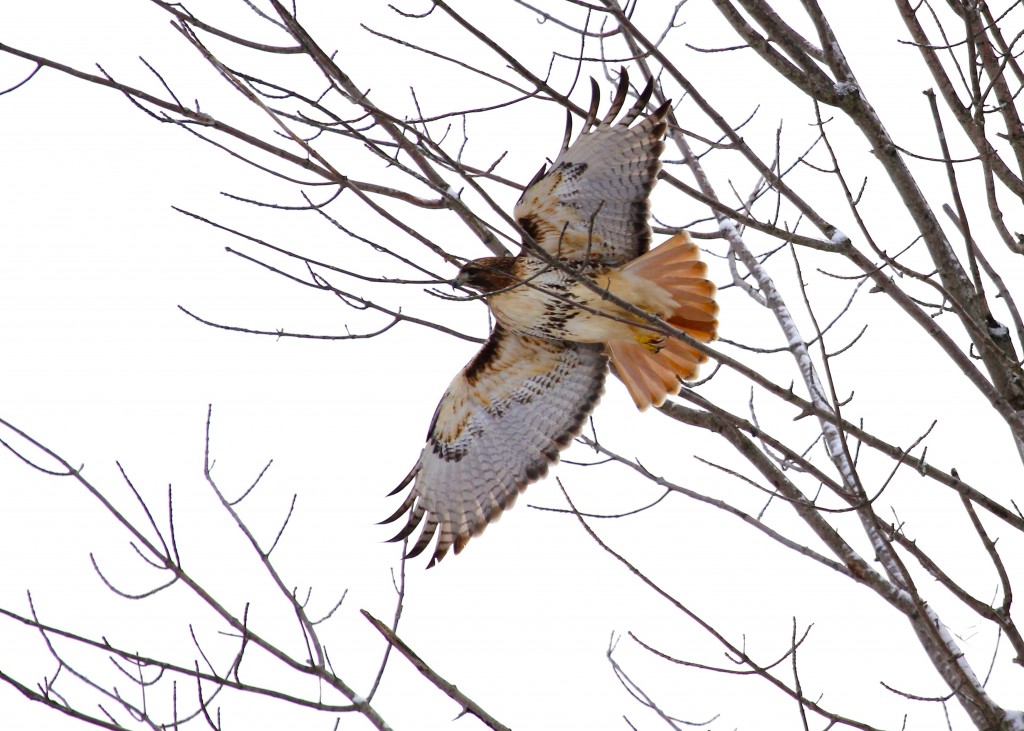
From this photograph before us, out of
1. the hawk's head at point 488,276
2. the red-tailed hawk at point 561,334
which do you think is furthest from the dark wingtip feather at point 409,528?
the hawk's head at point 488,276

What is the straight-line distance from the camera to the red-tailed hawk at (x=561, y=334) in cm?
501

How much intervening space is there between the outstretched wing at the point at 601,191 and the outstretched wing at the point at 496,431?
2.52 feet

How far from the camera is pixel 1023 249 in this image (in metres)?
3.71

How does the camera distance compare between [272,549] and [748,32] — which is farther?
[748,32]

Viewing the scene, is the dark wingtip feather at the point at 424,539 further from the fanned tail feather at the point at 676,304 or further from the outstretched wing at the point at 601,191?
the outstretched wing at the point at 601,191

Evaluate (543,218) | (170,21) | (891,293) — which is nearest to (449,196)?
(170,21)

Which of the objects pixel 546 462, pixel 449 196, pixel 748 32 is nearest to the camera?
pixel 449 196

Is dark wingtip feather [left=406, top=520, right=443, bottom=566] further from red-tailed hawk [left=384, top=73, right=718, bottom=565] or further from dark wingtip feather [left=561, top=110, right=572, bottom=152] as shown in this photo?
dark wingtip feather [left=561, top=110, right=572, bottom=152]

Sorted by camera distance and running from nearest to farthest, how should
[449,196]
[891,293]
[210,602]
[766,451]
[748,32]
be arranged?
[210,602] < [449,196] < [891,293] < [748,32] < [766,451]

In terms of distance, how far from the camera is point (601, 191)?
16.7 feet

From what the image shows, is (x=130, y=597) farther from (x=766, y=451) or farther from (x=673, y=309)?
(x=673, y=309)

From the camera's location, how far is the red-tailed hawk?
5.01 m

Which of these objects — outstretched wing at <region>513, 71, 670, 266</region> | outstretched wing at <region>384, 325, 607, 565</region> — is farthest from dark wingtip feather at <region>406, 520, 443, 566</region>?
outstretched wing at <region>513, 71, 670, 266</region>

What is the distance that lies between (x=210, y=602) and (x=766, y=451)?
83.2 inches
